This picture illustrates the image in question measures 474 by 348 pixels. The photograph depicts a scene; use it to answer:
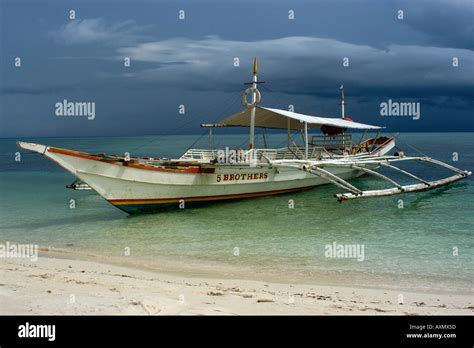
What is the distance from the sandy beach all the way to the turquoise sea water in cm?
85

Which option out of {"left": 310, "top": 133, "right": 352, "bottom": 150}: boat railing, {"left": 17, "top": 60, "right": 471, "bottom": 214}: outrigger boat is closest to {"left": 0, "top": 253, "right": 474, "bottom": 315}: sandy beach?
{"left": 17, "top": 60, "right": 471, "bottom": 214}: outrigger boat

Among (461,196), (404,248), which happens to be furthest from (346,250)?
(461,196)

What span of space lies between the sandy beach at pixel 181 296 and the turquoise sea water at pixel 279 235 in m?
0.85

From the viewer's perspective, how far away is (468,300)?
9.06 meters

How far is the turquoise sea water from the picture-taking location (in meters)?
11.2

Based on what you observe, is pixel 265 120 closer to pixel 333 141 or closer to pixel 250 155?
pixel 250 155

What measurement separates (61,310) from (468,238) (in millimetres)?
12522

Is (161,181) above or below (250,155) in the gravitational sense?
below

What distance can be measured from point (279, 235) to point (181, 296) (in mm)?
7190

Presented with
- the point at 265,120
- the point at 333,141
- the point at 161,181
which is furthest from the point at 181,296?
the point at 333,141

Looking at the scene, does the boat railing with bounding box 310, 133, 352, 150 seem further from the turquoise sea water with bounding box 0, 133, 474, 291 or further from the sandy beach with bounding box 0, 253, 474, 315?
the sandy beach with bounding box 0, 253, 474, 315

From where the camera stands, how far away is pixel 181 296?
8.28m
